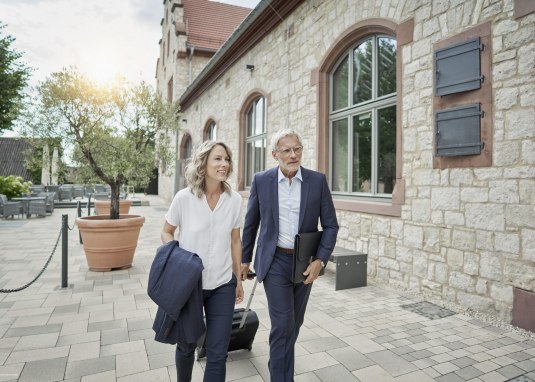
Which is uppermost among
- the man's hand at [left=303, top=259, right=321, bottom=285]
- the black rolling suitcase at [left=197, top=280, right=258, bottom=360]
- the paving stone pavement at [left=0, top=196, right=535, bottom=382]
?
the man's hand at [left=303, top=259, right=321, bottom=285]

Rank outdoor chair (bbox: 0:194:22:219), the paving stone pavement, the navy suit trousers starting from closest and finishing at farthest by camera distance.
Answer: the navy suit trousers → the paving stone pavement → outdoor chair (bbox: 0:194:22:219)

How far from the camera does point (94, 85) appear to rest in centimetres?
582

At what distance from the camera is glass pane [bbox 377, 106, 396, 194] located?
5.26 metres

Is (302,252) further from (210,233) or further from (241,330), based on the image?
(241,330)

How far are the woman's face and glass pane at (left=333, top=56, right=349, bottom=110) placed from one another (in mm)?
4584

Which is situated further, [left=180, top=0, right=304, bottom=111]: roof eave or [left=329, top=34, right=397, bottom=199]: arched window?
[left=180, top=0, right=304, bottom=111]: roof eave

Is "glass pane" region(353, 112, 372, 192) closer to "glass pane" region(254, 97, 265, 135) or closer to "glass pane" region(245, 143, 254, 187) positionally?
"glass pane" region(254, 97, 265, 135)

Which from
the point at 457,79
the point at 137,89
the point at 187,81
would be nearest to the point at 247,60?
the point at 137,89

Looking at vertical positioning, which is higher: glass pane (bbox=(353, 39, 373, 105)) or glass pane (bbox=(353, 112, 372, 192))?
glass pane (bbox=(353, 39, 373, 105))

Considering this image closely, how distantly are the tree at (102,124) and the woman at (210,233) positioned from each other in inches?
169

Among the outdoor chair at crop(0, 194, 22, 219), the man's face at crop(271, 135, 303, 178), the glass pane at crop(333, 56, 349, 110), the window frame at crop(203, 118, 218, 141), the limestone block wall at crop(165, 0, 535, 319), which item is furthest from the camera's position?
the window frame at crop(203, 118, 218, 141)

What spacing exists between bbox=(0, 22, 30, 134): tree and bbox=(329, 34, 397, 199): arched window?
57.8 ft

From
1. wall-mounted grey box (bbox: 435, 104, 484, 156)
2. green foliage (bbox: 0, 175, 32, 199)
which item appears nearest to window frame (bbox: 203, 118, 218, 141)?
green foliage (bbox: 0, 175, 32, 199)

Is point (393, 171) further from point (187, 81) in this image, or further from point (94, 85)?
point (187, 81)
